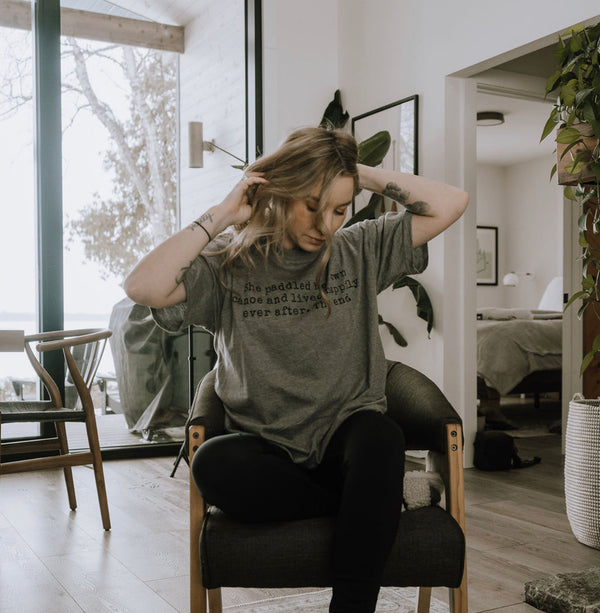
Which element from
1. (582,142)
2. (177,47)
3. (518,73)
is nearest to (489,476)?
(582,142)

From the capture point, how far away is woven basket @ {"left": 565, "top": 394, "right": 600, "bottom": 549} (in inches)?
92.2

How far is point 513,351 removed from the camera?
4.96 metres

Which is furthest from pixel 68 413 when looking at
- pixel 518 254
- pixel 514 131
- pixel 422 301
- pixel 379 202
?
pixel 518 254

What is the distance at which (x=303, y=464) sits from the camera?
1397mm

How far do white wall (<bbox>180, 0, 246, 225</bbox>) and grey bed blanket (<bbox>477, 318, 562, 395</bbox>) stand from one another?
6.84ft

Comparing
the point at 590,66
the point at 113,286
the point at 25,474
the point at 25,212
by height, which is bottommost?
the point at 25,474

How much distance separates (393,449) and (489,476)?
237cm

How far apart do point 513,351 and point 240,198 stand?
3.87 meters

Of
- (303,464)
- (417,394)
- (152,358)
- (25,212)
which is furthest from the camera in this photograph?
(152,358)

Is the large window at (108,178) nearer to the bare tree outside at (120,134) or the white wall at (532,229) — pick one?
the bare tree outside at (120,134)

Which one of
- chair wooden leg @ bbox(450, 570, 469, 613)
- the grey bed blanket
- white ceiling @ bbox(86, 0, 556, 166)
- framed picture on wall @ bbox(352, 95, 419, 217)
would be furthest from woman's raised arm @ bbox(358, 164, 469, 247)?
the grey bed blanket

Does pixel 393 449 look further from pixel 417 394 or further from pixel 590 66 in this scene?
pixel 590 66

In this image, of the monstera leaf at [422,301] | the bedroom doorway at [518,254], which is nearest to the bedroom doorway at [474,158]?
the bedroom doorway at [518,254]

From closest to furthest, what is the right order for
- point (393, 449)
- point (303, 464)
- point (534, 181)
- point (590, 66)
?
1. point (393, 449)
2. point (303, 464)
3. point (590, 66)
4. point (534, 181)
